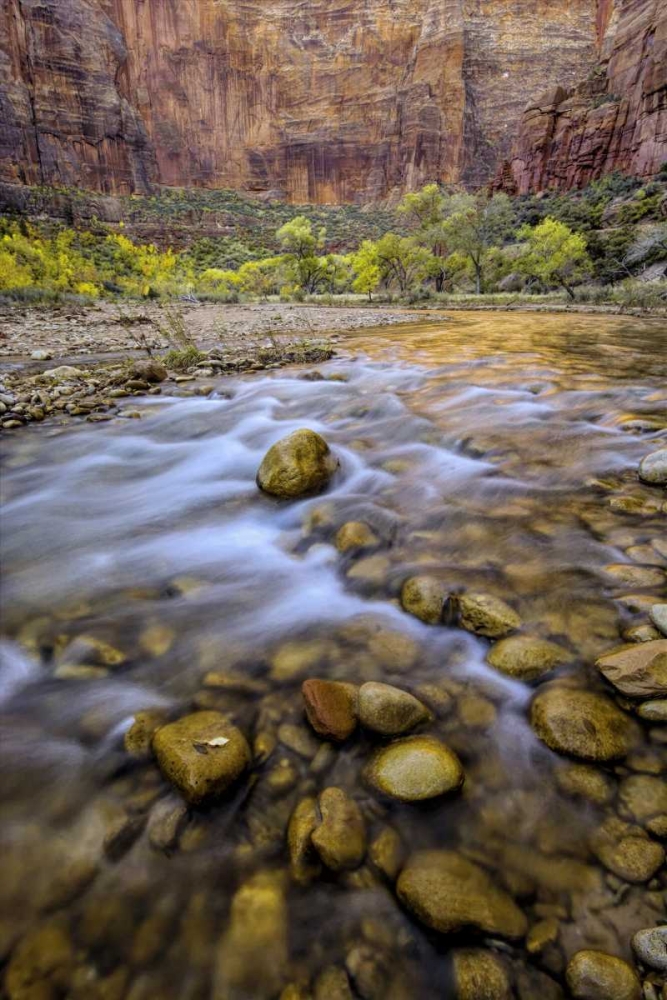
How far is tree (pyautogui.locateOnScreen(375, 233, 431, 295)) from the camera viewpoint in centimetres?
3459

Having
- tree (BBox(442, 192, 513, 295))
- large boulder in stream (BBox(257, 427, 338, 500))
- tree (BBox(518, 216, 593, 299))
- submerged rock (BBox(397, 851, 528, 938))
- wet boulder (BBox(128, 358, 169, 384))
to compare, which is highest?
tree (BBox(442, 192, 513, 295))

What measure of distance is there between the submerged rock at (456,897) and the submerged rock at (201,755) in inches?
22.1

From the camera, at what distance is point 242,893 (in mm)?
1273

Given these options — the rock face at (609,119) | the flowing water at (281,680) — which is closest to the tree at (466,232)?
the rock face at (609,119)

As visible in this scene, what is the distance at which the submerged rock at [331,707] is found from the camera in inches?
64.9

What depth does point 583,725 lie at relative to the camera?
1.55m

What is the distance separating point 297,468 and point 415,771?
7.78 feet

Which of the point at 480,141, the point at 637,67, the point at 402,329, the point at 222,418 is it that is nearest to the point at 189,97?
the point at 480,141

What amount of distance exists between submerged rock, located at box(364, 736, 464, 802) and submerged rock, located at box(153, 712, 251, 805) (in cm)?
40

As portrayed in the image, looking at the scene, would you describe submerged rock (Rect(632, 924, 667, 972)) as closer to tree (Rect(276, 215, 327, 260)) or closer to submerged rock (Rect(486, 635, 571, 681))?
submerged rock (Rect(486, 635, 571, 681))

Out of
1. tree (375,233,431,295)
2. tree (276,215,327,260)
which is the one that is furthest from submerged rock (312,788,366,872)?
tree (276,215,327,260)

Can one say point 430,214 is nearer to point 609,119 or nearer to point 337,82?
point 609,119

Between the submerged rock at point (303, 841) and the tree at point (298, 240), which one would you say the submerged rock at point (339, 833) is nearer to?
the submerged rock at point (303, 841)

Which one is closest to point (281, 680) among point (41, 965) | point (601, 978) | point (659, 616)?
point (41, 965)
